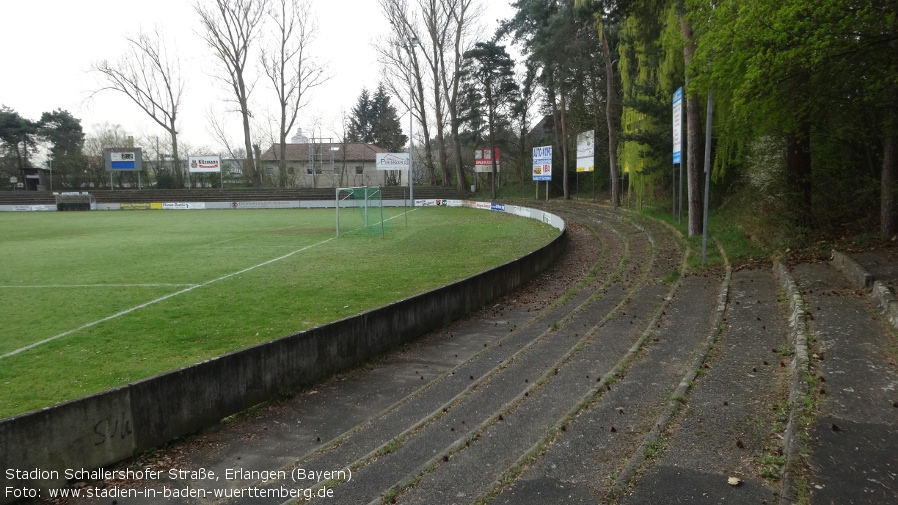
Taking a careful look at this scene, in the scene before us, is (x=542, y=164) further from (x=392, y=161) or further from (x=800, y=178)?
(x=800, y=178)

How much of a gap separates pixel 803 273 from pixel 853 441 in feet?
24.9

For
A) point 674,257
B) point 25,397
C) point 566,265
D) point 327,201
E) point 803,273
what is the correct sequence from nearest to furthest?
1. point 25,397
2. point 803,273
3. point 674,257
4. point 566,265
5. point 327,201

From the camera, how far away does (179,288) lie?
14.4m

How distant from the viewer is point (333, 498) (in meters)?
4.68

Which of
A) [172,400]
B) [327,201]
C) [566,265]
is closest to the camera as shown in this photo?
[172,400]

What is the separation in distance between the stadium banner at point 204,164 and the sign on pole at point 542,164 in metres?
38.9

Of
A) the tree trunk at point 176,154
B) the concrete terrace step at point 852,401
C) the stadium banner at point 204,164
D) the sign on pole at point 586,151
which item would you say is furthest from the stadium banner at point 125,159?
the concrete terrace step at point 852,401

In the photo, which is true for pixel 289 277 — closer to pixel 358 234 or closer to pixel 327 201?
pixel 358 234

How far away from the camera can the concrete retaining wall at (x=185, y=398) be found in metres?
4.88

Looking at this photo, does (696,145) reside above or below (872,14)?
below

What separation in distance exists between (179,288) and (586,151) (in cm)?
3031

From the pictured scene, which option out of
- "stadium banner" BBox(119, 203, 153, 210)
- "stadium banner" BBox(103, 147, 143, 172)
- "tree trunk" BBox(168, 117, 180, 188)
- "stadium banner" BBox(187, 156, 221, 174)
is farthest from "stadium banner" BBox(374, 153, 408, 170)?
"stadium banner" BBox(103, 147, 143, 172)

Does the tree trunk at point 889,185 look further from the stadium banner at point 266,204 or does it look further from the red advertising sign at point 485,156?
the stadium banner at point 266,204

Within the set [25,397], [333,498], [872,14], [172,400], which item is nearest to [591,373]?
[333,498]
